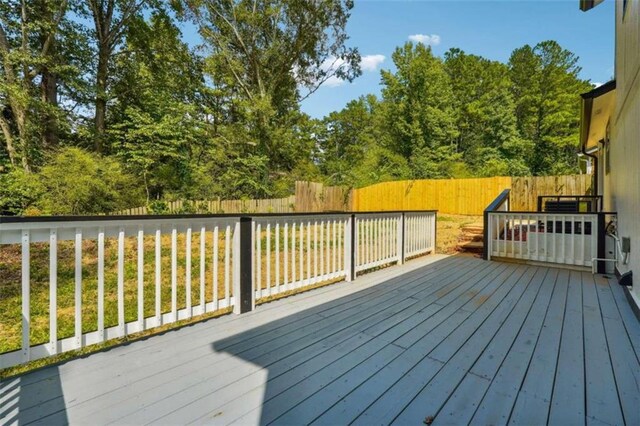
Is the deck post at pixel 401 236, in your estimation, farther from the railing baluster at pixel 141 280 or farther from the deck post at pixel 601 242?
the railing baluster at pixel 141 280

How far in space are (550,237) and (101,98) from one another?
15.7m

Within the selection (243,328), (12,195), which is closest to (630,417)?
(243,328)

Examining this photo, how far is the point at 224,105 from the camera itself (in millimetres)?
18000

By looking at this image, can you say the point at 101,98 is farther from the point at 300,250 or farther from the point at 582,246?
the point at 582,246

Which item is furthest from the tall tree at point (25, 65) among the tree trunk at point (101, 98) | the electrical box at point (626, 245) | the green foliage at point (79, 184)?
the electrical box at point (626, 245)

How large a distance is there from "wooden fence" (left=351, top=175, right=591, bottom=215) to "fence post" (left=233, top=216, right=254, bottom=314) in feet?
35.9

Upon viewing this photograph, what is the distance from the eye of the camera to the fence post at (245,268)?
2.84 meters

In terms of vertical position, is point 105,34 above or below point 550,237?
above

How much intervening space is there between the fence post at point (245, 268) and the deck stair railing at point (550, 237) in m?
4.63

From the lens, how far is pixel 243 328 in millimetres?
2516

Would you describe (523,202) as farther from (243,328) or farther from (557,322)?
(243,328)

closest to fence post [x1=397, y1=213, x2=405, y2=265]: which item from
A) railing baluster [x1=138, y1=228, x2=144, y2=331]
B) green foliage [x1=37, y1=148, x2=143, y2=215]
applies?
railing baluster [x1=138, y1=228, x2=144, y2=331]

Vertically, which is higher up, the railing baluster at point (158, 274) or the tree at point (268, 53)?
the tree at point (268, 53)

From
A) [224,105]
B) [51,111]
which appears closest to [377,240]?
[51,111]
